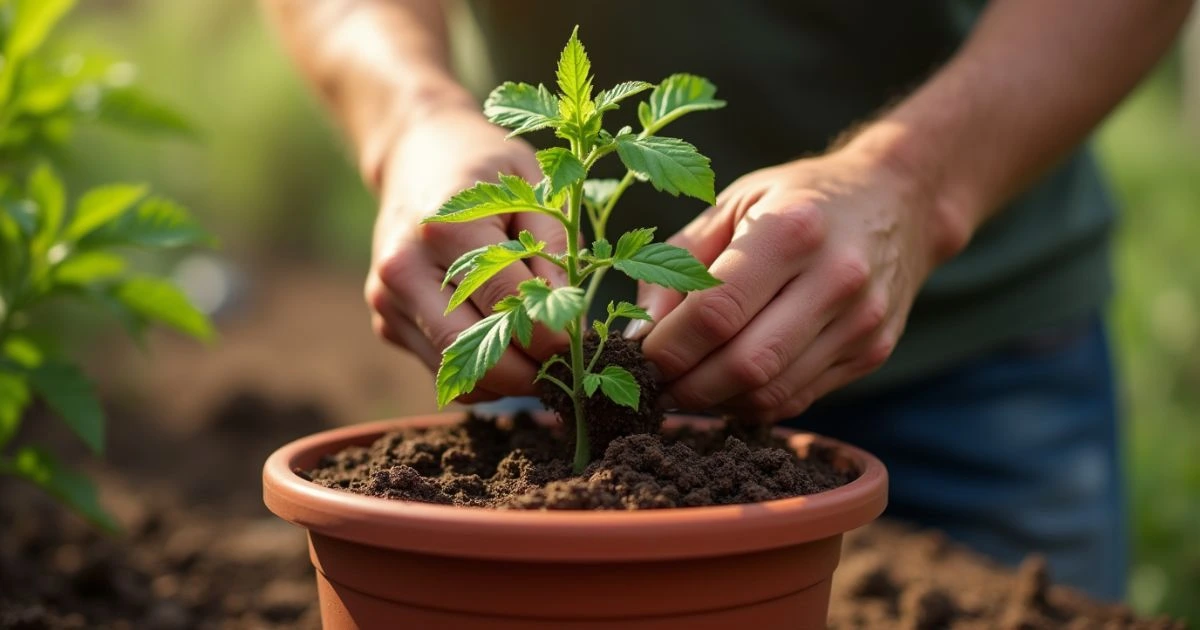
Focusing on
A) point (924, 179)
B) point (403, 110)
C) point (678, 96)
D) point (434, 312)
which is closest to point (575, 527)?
point (434, 312)

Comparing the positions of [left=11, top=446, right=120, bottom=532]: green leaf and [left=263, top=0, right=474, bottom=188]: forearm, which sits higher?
[left=263, top=0, right=474, bottom=188]: forearm

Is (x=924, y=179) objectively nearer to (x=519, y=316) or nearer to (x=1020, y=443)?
(x=519, y=316)

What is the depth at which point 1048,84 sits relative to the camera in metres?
1.82

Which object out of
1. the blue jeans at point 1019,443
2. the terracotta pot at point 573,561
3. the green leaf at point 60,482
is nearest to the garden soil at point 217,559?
the green leaf at point 60,482

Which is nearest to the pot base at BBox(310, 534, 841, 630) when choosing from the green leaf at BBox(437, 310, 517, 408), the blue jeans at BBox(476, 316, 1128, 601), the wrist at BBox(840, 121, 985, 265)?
the green leaf at BBox(437, 310, 517, 408)

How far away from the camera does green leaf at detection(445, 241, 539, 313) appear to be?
4.05 feet

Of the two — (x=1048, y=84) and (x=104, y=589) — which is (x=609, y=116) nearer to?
(x=1048, y=84)

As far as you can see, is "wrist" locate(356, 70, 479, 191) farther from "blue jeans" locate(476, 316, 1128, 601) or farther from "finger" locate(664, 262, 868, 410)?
"blue jeans" locate(476, 316, 1128, 601)

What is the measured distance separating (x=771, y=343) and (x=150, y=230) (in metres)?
1.14

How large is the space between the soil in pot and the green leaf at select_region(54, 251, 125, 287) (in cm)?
71

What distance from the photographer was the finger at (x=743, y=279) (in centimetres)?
134

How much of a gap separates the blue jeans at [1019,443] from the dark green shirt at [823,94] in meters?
0.10

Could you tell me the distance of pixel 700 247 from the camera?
1.49 metres

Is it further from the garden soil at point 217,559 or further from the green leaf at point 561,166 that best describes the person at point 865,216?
the garden soil at point 217,559
